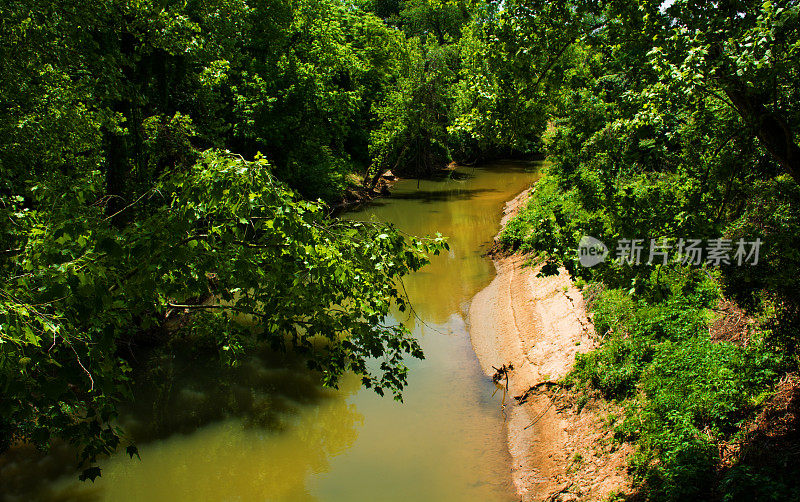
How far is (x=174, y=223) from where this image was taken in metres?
4.37

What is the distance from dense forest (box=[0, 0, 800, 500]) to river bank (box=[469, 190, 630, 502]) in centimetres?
47

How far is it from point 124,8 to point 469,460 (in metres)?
8.78

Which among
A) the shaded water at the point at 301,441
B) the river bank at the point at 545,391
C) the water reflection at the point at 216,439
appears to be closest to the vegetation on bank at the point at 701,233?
the river bank at the point at 545,391

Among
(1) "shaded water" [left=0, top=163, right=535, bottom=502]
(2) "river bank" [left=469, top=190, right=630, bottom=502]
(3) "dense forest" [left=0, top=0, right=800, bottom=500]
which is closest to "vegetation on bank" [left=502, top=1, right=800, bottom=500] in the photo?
(3) "dense forest" [left=0, top=0, right=800, bottom=500]

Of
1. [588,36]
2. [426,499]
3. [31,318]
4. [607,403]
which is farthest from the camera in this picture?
[607,403]

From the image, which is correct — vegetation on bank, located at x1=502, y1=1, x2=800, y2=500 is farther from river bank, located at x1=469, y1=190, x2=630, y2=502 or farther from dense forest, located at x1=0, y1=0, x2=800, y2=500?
river bank, located at x1=469, y1=190, x2=630, y2=502

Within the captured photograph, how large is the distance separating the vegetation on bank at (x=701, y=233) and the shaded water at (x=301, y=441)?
2.50 meters

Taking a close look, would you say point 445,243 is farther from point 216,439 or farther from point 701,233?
point 216,439

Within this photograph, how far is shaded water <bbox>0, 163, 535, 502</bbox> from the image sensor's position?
8.60 m

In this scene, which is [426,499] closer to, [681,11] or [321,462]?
[321,462]

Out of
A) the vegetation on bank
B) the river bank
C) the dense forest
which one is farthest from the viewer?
the river bank

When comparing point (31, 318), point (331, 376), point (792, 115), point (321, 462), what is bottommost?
point (321, 462)

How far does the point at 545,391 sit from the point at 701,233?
5.64 m

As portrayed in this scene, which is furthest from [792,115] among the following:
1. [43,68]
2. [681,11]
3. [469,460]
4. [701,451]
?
[43,68]
